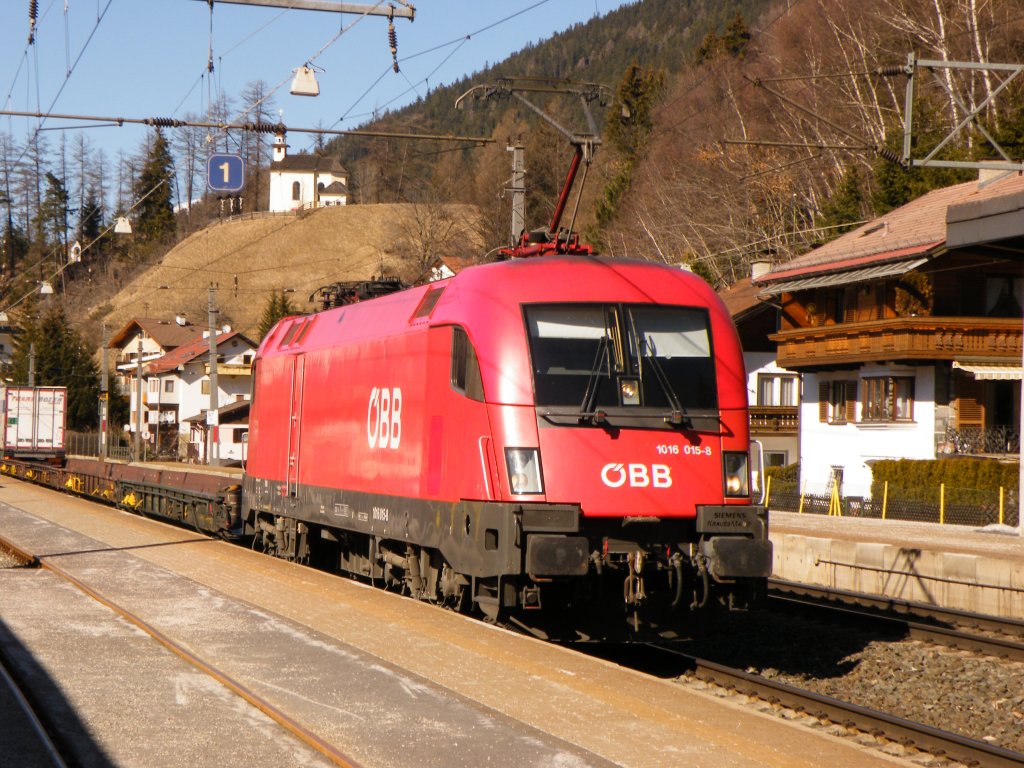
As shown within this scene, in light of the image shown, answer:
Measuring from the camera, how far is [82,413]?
3386 inches

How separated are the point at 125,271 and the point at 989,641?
14449 centimetres

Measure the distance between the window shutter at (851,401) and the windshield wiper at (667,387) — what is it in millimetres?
30281

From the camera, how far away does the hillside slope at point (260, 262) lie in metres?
128

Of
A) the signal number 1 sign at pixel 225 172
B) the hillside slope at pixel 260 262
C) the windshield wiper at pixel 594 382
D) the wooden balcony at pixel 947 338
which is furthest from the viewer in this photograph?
the hillside slope at pixel 260 262

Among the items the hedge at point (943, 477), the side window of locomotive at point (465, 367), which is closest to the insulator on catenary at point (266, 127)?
the side window of locomotive at point (465, 367)

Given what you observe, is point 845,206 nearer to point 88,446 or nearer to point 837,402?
point 837,402

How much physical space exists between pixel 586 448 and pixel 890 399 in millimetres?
29133

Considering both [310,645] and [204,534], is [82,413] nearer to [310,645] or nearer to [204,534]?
[204,534]

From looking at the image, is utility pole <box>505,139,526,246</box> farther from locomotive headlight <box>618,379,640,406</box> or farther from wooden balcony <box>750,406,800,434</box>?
wooden balcony <box>750,406,800,434</box>

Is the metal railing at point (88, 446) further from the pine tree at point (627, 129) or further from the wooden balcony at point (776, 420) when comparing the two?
the wooden balcony at point (776, 420)

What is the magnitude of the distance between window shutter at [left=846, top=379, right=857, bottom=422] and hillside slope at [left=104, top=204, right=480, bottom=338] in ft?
263

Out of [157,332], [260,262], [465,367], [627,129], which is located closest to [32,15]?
[465,367]

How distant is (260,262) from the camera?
5399 inches

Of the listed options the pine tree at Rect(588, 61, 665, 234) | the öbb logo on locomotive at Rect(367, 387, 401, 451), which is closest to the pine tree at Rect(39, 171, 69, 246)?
the pine tree at Rect(588, 61, 665, 234)
